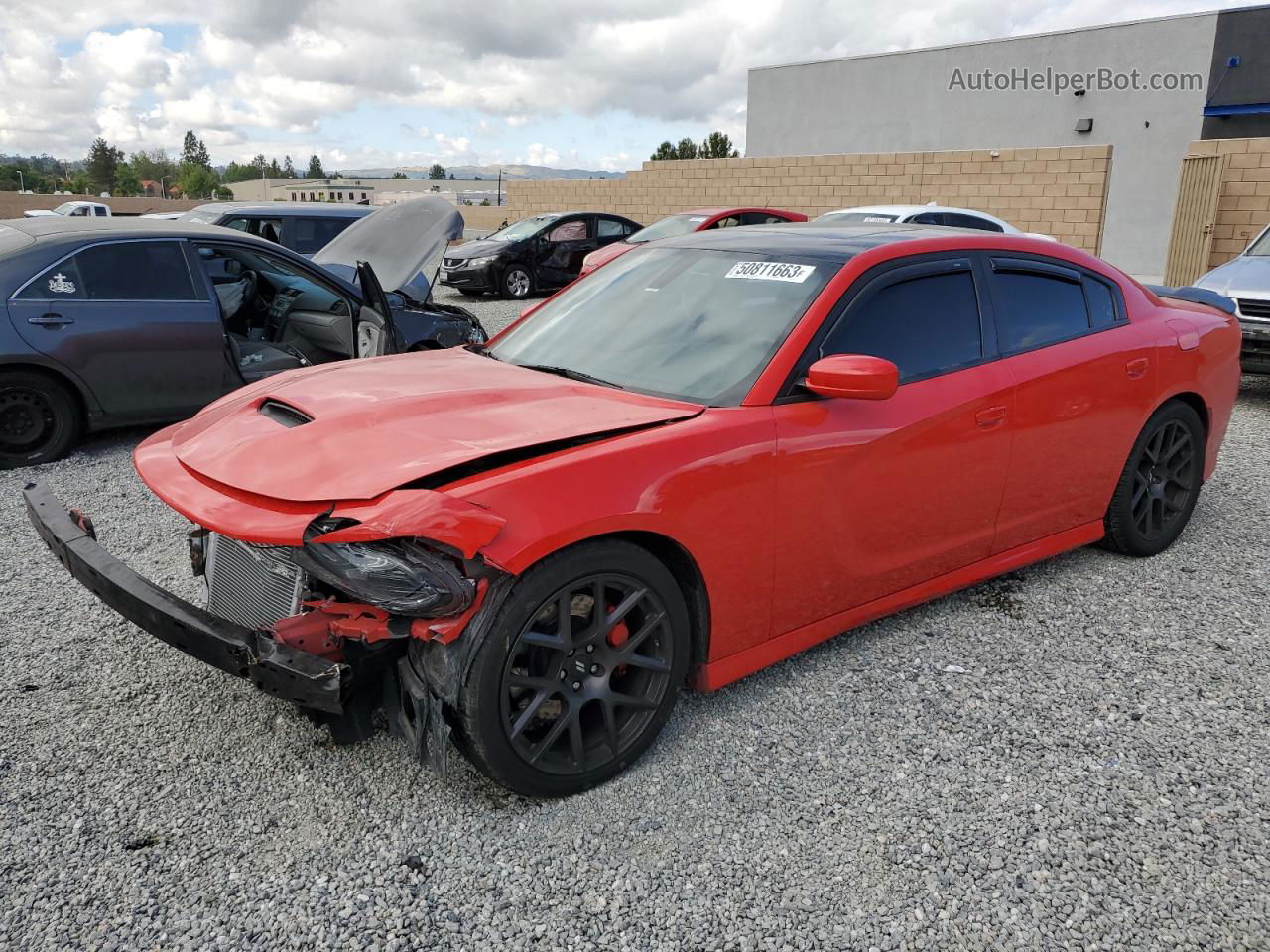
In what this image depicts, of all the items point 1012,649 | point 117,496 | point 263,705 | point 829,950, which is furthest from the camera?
point 117,496

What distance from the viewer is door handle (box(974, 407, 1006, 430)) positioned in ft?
11.5

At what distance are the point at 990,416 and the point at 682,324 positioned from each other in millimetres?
1221

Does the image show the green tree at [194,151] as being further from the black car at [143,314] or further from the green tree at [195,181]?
the black car at [143,314]

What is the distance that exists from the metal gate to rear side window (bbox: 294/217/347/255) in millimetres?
12134

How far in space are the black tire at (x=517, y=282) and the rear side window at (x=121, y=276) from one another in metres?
9.19

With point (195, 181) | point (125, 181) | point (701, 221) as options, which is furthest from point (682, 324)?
point (195, 181)

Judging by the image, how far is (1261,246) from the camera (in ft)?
29.6

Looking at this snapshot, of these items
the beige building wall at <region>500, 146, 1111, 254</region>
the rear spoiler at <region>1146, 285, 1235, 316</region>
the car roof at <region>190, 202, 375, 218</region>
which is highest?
the beige building wall at <region>500, 146, 1111, 254</region>

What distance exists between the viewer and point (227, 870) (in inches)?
94.3

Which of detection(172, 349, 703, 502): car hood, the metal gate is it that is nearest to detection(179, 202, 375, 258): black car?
detection(172, 349, 703, 502): car hood

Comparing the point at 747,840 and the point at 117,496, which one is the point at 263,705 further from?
the point at 117,496

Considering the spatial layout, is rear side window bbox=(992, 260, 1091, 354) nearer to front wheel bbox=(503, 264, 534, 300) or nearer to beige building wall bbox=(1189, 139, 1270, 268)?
beige building wall bbox=(1189, 139, 1270, 268)

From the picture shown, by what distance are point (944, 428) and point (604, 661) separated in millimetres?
1559

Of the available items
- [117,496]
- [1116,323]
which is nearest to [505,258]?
[117,496]
